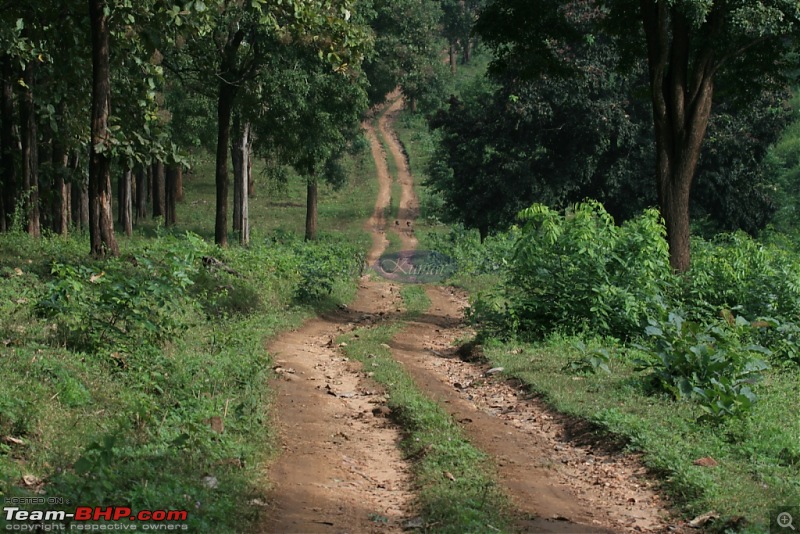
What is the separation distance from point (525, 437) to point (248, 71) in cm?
1859

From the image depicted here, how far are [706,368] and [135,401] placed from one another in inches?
254

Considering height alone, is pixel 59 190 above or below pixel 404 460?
above

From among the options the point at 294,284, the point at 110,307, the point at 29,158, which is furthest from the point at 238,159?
the point at 110,307

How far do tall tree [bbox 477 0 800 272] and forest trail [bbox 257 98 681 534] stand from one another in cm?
612

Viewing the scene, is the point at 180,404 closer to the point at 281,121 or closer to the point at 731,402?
the point at 731,402

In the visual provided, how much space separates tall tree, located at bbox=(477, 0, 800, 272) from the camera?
1669 cm

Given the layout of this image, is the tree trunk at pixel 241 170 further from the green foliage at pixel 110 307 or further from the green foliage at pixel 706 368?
the green foliage at pixel 706 368

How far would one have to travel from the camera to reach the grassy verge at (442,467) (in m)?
7.08

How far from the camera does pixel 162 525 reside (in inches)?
238

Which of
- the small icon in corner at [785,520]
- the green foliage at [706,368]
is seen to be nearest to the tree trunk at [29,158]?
the green foliage at [706,368]

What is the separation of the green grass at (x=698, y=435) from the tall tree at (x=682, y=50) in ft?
20.0

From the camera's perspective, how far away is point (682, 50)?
17953 mm

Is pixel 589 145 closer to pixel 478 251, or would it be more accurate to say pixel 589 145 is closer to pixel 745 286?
pixel 478 251

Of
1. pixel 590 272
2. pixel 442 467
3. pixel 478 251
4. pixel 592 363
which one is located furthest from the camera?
pixel 478 251
